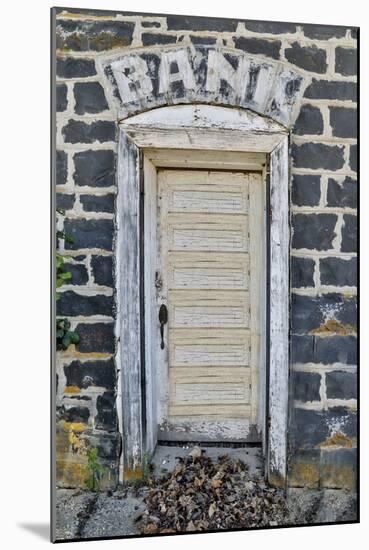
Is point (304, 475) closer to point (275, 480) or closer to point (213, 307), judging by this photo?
point (275, 480)

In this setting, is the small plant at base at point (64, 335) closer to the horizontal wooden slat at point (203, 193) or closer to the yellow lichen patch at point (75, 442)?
the yellow lichen patch at point (75, 442)

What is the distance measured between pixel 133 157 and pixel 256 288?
0.76m

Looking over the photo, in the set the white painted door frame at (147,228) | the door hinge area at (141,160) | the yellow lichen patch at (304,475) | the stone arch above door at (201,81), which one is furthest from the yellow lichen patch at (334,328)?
the door hinge area at (141,160)

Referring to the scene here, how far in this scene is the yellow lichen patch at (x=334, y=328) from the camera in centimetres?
292

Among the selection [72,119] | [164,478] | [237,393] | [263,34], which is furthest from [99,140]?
[164,478]

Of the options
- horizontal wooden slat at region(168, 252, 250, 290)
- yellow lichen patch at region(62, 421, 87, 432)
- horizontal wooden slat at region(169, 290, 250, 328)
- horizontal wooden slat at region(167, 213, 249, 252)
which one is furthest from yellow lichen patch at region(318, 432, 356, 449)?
yellow lichen patch at region(62, 421, 87, 432)

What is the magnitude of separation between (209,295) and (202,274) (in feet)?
0.31

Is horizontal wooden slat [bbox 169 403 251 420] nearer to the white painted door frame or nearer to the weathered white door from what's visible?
the weathered white door

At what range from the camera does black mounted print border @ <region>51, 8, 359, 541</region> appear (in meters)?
2.78

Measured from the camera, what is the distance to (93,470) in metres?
2.81

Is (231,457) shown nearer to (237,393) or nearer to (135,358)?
(237,393)

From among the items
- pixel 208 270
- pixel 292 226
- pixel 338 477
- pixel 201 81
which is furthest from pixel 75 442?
pixel 201 81

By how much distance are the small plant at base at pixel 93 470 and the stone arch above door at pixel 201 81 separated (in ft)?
4.47

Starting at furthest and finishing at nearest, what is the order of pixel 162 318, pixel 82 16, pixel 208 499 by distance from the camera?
1. pixel 162 318
2. pixel 208 499
3. pixel 82 16
